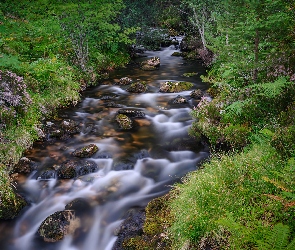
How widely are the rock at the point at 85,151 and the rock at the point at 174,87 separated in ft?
23.8

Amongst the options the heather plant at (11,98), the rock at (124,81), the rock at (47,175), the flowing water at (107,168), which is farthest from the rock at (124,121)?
the rock at (124,81)

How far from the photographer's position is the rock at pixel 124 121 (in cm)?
1131

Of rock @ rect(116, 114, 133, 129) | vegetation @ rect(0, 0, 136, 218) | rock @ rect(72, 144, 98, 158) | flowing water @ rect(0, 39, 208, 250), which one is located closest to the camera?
flowing water @ rect(0, 39, 208, 250)

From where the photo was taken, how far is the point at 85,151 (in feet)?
30.6

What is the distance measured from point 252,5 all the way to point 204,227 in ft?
20.4

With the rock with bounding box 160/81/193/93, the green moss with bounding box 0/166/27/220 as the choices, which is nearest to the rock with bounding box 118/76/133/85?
the rock with bounding box 160/81/193/93

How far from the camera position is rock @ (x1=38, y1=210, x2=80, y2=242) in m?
6.36

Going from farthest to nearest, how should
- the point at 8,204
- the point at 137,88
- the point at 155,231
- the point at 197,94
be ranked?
the point at 137,88 → the point at 197,94 → the point at 8,204 → the point at 155,231

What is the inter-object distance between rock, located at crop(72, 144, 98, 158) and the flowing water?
15 centimetres

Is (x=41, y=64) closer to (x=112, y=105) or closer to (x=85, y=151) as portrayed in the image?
(x=112, y=105)

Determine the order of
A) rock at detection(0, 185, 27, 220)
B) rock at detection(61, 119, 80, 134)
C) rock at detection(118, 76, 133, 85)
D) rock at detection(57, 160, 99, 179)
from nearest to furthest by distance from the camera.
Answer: rock at detection(0, 185, 27, 220)
rock at detection(57, 160, 99, 179)
rock at detection(61, 119, 80, 134)
rock at detection(118, 76, 133, 85)

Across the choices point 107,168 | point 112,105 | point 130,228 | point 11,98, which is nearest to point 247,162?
point 130,228

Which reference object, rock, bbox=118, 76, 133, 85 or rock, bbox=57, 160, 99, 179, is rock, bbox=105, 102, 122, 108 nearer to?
rock, bbox=118, 76, 133, 85

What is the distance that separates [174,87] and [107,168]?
8.26 metres
